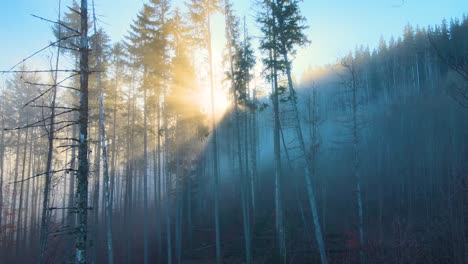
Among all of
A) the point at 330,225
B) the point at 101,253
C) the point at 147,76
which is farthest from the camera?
the point at 330,225

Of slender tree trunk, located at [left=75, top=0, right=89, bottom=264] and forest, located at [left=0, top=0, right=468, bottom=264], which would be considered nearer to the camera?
slender tree trunk, located at [left=75, top=0, right=89, bottom=264]

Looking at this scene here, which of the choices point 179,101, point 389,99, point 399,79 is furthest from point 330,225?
point 399,79

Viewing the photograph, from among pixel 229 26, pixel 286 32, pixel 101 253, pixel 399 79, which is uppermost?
pixel 399 79

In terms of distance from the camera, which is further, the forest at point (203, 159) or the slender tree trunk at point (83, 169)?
the forest at point (203, 159)

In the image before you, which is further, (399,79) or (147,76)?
(399,79)

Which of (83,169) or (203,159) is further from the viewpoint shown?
(203,159)

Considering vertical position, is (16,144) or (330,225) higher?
(16,144)

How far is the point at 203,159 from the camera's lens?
32.0 m

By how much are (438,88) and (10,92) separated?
6380cm

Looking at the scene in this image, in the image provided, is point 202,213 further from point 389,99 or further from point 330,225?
point 389,99

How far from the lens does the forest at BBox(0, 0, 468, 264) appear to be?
11.6 metres

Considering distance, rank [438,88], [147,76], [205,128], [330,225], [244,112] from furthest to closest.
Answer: [438,88] < [244,112] < [330,225] < [205,128] < [147,76]

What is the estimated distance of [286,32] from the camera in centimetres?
1491

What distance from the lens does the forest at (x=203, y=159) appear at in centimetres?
1161
